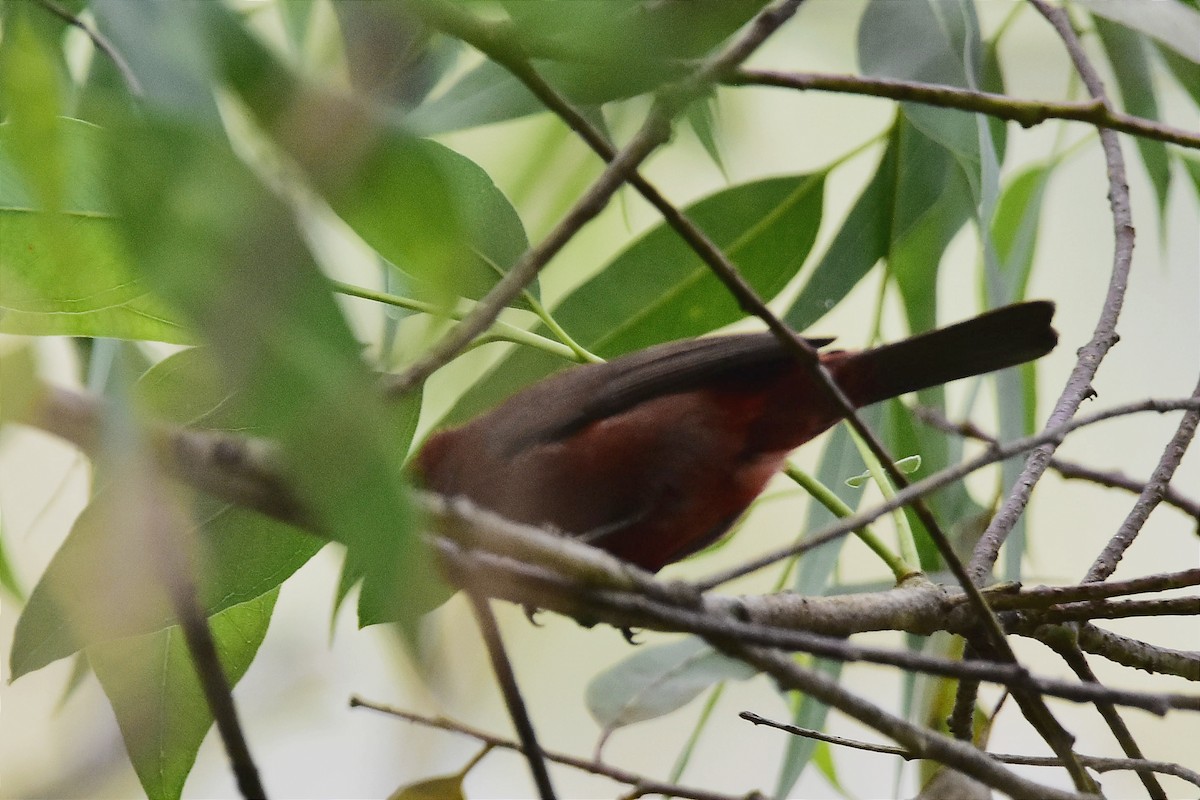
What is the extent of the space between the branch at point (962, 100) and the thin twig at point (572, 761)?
658 mm

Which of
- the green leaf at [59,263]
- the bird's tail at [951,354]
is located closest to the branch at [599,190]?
the green leaf at [59,263]

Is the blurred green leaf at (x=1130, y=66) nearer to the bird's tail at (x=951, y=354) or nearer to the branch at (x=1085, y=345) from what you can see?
the branch at (x=1085, y=345)

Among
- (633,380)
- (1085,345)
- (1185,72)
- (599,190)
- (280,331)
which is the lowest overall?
(280,331)

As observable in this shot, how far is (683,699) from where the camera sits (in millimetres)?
1739

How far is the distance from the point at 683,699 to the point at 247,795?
3.39 feet

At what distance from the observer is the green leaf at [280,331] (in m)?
0.61

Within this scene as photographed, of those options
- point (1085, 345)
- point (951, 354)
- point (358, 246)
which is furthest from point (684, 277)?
point (358, 246)

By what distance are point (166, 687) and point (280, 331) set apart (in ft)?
3.83

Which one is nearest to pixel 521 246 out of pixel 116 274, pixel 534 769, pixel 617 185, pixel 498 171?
pixel 498 171

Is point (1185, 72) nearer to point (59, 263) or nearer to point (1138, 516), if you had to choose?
point (1138, 516)

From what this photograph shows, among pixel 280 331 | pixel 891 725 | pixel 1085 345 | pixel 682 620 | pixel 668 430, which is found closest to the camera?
pixel 280 331

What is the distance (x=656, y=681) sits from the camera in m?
1.78

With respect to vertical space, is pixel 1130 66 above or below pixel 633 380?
above

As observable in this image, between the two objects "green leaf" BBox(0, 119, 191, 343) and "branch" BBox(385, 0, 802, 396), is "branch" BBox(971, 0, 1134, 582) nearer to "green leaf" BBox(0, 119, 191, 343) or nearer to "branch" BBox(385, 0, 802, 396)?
"branch" BBox(385, 0, 802, 396)
